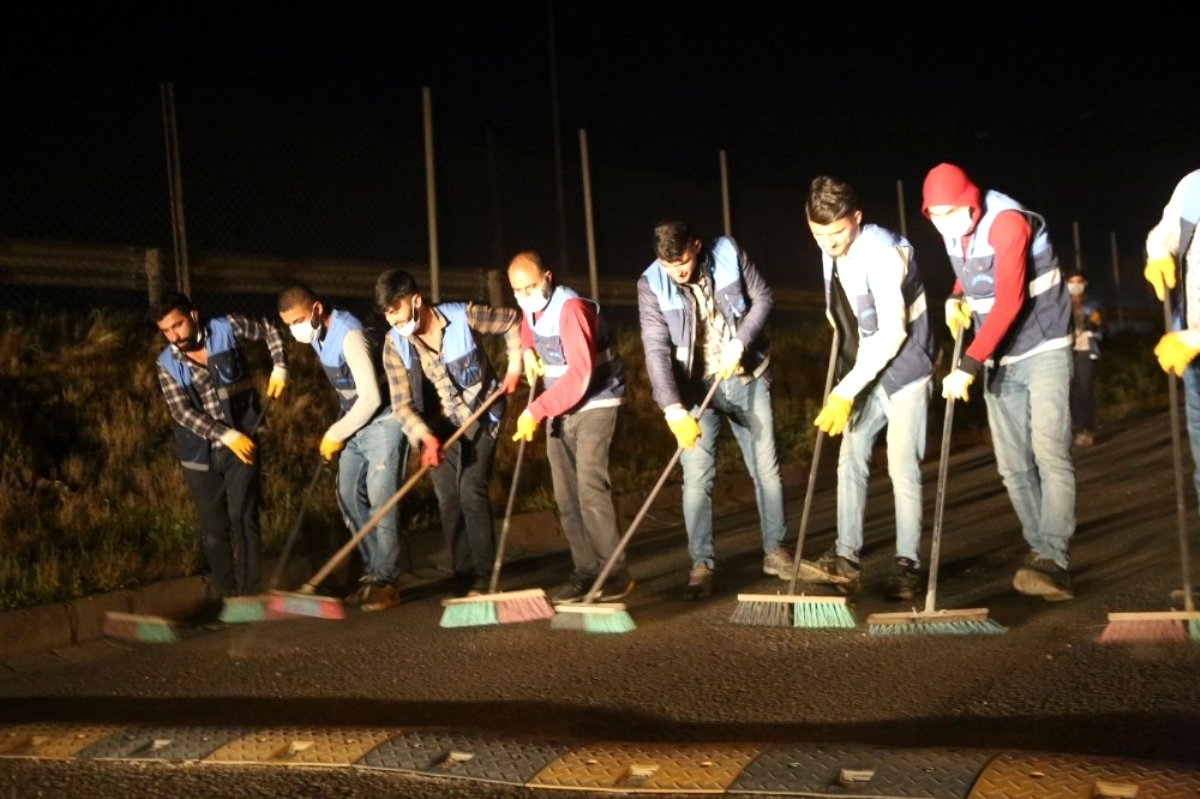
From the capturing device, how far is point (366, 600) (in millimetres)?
7387

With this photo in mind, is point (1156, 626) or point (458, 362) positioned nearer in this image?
point (1156, 626)

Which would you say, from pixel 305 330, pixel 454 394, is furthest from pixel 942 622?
pixel 305 330

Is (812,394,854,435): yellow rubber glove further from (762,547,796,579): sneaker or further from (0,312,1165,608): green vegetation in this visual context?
(0,312,1165,608): green vegetation

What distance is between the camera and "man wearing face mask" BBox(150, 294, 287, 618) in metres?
7.18

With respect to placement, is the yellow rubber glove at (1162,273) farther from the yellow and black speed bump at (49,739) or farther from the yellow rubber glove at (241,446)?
the yellow and black speed bump at (49,739)

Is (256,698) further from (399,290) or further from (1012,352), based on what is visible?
(1012,352)

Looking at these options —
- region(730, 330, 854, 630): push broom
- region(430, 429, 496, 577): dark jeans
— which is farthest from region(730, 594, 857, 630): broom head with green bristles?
region(430, 429, 496, 577): dark jeans

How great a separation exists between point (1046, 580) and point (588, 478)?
6.90 ft

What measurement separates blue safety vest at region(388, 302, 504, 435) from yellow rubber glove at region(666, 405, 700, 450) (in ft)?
3.37

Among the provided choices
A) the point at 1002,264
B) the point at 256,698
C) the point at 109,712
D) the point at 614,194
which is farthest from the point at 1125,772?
the point at 614,194

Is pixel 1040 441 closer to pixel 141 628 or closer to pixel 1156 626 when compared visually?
pixel 1156 626

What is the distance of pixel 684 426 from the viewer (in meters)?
6.54

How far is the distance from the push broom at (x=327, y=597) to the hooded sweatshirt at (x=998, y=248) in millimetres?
2272

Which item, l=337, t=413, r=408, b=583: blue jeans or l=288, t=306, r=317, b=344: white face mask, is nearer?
l=288, t=306, r=317, b=344: white face mask
